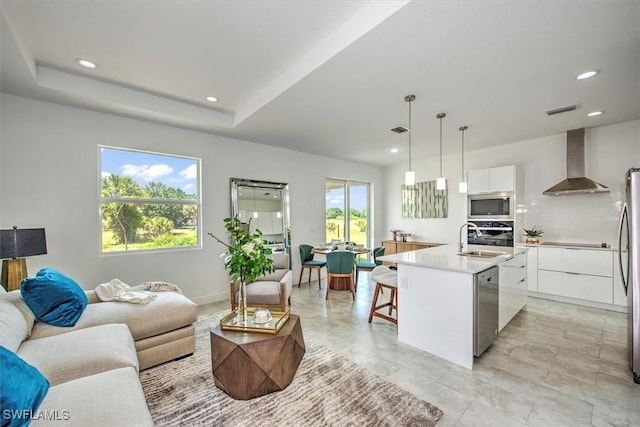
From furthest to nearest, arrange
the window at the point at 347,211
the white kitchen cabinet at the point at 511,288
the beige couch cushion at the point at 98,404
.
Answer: the window at the point at 347,211 → the white kitchen cabinet at the point at 511,288 → the beige couch cushion at the point at 98,404

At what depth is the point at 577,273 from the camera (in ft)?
12.8

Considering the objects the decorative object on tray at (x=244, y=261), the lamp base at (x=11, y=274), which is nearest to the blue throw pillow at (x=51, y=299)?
the lamp base at (x=11, y=274)

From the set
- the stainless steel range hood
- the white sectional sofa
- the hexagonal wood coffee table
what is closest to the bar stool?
the hexagonal wood coffee table

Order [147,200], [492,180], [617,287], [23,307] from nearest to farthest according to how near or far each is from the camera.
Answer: [23,307] → [617,287] → [147,200] → [492,180]

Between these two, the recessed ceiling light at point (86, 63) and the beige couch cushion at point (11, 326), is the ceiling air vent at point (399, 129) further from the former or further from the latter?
the beige couch cushion at point (11, 326)

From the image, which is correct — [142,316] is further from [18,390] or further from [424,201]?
[424,201]

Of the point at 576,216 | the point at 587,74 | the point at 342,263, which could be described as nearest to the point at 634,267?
the point at 587,74

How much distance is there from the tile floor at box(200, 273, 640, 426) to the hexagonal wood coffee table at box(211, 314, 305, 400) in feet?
2.66

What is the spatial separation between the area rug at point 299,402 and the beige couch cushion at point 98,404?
565mm

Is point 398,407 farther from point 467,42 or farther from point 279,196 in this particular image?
point 279,196

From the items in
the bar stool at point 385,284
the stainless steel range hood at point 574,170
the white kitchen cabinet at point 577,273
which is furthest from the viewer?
the stainless steel range hood at point 574,170

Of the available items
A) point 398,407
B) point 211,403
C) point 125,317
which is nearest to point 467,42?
point 398,407

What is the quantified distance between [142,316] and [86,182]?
203cm

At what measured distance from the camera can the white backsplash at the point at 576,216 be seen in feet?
13.1
